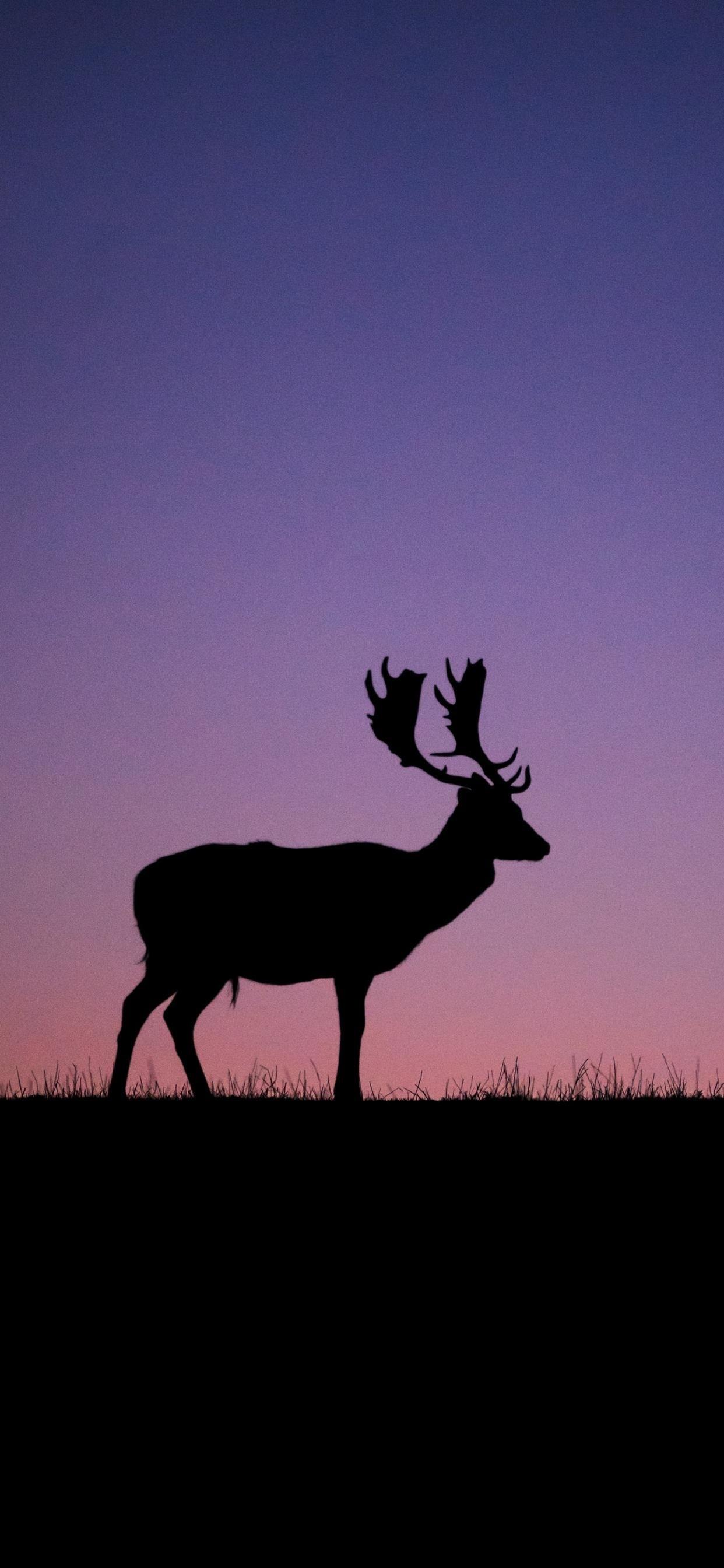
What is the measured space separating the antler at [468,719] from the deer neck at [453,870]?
0.61m

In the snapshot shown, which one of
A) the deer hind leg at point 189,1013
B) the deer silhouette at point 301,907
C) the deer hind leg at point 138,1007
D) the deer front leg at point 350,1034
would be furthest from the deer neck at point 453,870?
the deer hind leg at point 138,1007

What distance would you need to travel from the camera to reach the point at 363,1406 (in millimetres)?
5176

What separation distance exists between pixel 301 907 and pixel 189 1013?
1.19 meters

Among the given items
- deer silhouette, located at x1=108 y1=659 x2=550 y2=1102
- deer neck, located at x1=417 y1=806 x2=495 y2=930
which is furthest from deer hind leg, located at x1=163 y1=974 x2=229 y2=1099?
deer neck, located at x1=417 y1=806 x2=495 y2=930

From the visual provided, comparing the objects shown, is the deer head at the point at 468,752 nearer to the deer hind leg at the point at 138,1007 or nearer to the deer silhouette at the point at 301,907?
the deer silhouette at the point at 301,907

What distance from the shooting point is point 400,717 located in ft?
37.2

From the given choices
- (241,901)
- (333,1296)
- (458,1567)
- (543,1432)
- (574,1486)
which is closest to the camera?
(458,1567)

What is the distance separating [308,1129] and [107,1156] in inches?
50.5

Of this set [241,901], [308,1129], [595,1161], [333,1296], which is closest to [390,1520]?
[333,1296]

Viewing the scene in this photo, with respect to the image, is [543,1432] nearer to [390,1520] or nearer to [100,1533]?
[390,1520]

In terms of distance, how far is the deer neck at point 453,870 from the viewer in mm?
10461

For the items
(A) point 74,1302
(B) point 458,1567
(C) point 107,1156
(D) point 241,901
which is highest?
(D) point 241,901

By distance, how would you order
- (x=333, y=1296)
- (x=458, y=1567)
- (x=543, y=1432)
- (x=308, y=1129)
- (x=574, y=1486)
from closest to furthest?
(x=458, y=1567), (x=574, y=1486), (x=543, y=1432), (x=333, y=1296), (x=308, y=1129)

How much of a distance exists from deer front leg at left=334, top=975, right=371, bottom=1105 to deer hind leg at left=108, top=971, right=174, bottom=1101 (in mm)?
1386
